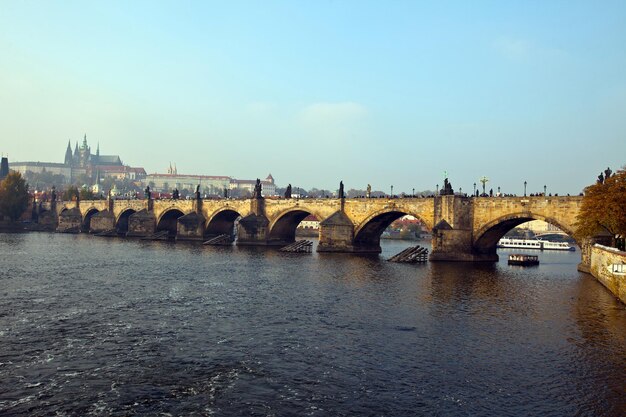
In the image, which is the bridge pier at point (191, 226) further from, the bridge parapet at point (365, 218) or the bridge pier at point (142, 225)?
the bridge pier at point (142, 225)

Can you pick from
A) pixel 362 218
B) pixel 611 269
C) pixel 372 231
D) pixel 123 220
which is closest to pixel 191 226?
pixel 123 220

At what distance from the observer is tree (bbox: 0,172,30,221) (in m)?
137

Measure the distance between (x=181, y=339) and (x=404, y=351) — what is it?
1020 cm

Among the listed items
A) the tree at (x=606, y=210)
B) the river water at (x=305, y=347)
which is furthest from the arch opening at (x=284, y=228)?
the tree at (x=606, y=210)

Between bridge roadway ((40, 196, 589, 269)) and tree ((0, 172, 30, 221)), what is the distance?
4311 centimetres

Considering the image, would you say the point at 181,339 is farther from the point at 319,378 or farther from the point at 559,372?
the point at 559,372

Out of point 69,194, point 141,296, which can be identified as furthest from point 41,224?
point 141,296

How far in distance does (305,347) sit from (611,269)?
25.5 meters

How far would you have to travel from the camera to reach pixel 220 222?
102m

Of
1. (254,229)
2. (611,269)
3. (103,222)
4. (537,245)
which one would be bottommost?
(537,245)

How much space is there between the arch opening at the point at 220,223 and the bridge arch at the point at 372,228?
→ 28973 millimetres

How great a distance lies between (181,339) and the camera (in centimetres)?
2500

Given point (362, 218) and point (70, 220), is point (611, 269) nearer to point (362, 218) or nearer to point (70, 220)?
point (362, 218)

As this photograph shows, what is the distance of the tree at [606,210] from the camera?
44.4 m
